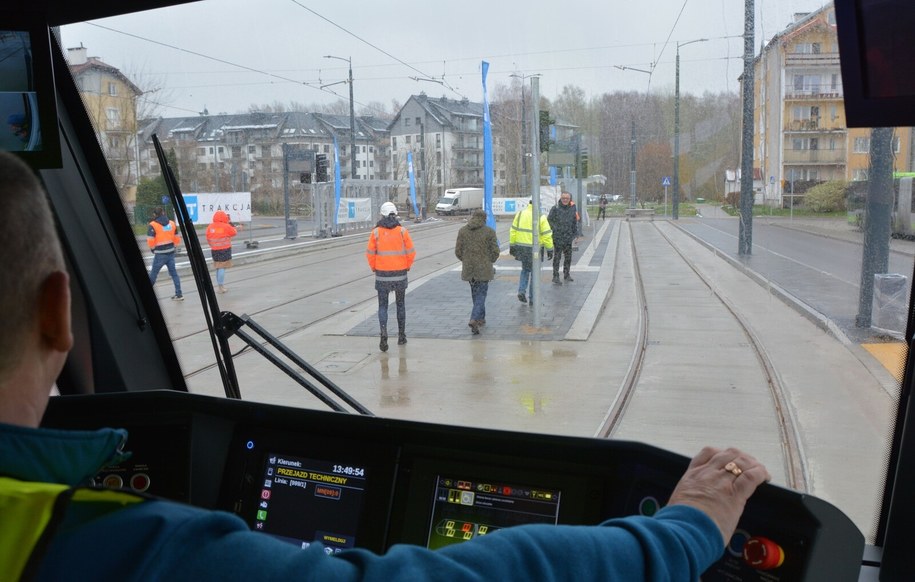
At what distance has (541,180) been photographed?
3.23 meters

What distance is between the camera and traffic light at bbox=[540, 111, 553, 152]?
9.36 feet

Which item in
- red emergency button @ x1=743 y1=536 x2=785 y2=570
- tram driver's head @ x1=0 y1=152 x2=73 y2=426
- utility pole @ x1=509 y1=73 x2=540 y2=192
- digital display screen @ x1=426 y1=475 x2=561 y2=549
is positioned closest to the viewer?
tram driver's head @ x1=0 y1=152 x2=73 y2=426

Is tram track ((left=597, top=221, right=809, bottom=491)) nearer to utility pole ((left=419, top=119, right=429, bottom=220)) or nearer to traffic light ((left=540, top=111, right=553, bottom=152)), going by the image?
traffic light ((left=540, top=111, right=553, bottom=152))

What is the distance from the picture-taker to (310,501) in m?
2.19

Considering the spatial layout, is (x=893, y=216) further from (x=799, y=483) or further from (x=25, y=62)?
(x=25, y=62)

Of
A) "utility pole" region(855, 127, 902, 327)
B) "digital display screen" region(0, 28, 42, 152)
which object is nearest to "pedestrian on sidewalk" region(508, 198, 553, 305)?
"utility pole" region(855, 127, 902, 327)

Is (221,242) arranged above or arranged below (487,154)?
below

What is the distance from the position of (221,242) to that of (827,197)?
6.71 ft

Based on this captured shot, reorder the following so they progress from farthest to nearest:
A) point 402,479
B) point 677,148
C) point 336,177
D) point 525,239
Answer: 1. point 525,239
2. point 336,177
3. point 677,148
4. point 402,479

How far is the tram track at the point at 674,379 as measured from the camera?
2688 mm

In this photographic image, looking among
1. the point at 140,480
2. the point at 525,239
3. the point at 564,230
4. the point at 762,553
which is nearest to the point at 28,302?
the point at 762,553

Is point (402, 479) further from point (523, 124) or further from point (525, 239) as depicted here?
point (525, 239)

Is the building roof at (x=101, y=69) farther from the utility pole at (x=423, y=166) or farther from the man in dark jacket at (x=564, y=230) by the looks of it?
the man in dark jacket at (x=564, y=230)

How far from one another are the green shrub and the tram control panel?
1117 millimetres
